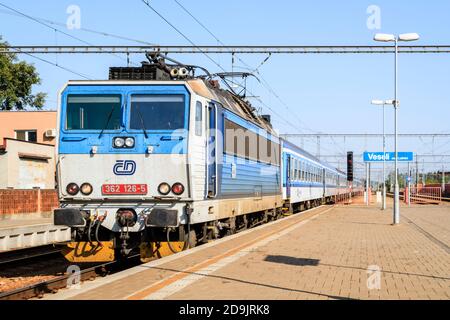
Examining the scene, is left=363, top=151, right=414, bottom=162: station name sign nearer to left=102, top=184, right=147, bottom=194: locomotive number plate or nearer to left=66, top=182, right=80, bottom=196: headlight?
left=102, top=184, right=147, bottom=194: locomotive number plate

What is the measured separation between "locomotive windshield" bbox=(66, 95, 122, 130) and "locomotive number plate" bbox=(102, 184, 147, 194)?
3.69ft

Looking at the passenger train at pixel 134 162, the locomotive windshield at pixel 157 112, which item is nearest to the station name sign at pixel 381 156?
the passenger train at pixel 134 162

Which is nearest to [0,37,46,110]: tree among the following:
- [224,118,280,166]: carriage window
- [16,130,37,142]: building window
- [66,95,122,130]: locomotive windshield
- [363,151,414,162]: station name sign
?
[16,130,37,142]: building window

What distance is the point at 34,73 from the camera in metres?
59.8

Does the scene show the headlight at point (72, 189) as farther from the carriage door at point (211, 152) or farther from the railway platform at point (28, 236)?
the railway platform at point (28, 236)

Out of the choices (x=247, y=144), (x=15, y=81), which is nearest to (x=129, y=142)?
(x=247, y=144)

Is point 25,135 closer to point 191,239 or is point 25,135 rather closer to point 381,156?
point 381,156

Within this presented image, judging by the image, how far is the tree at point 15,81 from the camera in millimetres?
57397

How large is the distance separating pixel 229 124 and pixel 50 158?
72.1 feet

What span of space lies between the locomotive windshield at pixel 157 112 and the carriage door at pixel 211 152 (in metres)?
0.90

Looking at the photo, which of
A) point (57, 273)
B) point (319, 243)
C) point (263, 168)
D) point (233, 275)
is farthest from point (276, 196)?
point (233, 275)

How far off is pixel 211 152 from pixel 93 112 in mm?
2420

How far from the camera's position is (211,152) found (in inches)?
480
